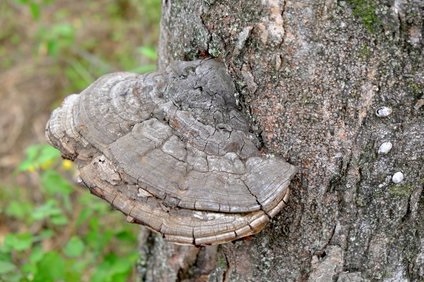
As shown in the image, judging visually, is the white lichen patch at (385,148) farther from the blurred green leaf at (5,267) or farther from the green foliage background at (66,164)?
the blurred green leaf at (5,267)

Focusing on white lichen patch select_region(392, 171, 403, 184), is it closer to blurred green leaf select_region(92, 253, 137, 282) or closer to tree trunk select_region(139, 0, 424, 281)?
tree trunk select_region(139, 0, 424, 281)

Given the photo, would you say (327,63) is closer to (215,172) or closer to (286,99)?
(286,99)

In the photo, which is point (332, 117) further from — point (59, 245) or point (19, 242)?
point (59, 245)

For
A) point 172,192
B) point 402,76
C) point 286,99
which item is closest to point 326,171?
point 286,99

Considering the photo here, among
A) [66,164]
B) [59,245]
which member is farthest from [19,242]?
[59,245]

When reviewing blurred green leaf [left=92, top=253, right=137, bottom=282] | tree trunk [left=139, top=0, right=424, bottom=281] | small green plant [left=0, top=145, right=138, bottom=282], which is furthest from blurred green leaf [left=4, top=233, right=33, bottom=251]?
tree trunk [left=139, top=0, right=424, bottom=281]

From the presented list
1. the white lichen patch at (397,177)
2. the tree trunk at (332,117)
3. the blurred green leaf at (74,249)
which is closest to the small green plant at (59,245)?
the blurred green leaf at (74,249)
